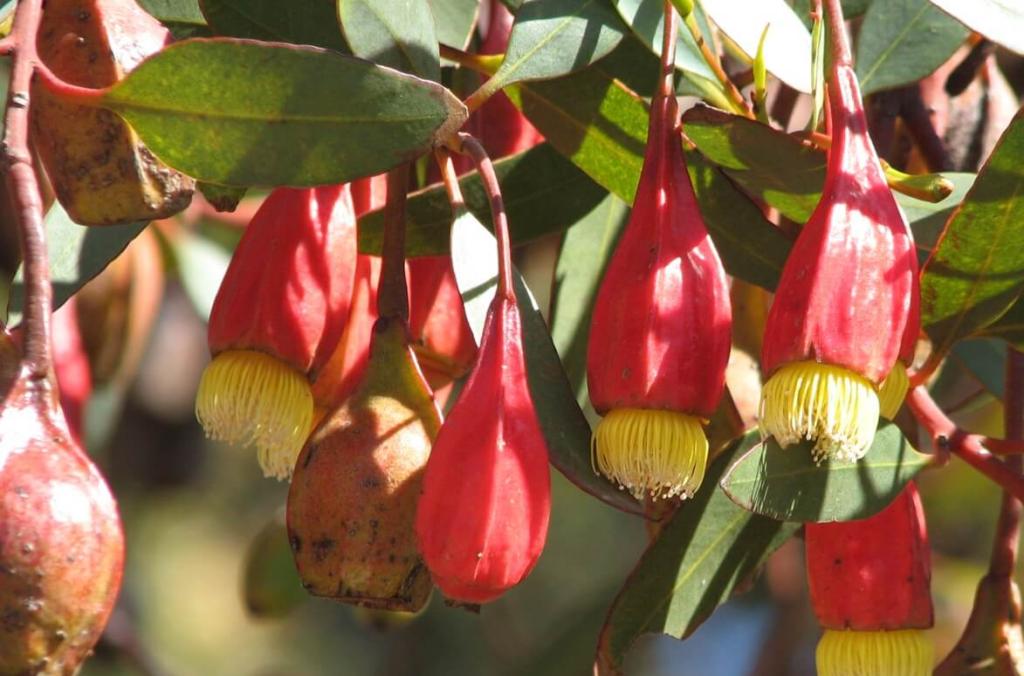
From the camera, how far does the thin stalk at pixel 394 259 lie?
84 centimetres

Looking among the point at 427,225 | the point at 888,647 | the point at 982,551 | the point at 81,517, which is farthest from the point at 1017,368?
the point at 982,551

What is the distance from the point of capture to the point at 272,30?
909 millimetres

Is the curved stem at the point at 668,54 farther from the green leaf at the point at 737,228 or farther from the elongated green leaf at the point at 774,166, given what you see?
the green leaf at the point at 737,228

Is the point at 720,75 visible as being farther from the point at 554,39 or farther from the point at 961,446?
the point at 961,446

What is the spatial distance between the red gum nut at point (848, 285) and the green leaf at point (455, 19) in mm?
318

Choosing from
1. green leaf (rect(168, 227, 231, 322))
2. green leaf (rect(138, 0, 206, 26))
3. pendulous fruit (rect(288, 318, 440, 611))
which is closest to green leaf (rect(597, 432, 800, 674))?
pendulous fruit (rect(288, 318, 440, 611))

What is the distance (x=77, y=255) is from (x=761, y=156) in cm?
49

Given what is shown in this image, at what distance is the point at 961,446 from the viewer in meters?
0.95

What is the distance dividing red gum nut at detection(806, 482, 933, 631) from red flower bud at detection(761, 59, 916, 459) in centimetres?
14

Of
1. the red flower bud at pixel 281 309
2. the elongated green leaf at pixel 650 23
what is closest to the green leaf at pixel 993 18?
the elongated green leaf at pixel 650 23

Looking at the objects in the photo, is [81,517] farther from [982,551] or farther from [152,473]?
[152,473]

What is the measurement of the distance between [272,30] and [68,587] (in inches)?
16.0

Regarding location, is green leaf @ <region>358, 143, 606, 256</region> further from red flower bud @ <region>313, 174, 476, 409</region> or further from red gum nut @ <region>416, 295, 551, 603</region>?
red gum nut @ <region>416, 295, 551, 603</region>

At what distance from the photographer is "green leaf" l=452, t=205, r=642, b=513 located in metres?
0.82
